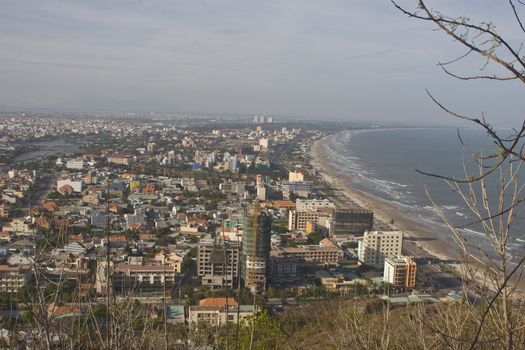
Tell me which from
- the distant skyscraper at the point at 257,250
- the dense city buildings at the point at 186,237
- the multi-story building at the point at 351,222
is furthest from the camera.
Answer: the multi-story building at the point at 351,222

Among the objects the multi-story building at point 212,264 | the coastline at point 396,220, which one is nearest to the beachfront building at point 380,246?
the coastline at point 396,220

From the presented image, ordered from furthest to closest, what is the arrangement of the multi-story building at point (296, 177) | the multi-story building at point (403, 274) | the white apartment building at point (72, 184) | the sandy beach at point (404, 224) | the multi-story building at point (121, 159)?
the multi-story building at point (121, 159)
the multi-story building at point (296, 177)
the white apartment building at point (72, 184)
the sandy beach at point (404, 224)
the multi-story building at point (403, 274)

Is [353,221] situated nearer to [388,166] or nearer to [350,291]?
[350,291]

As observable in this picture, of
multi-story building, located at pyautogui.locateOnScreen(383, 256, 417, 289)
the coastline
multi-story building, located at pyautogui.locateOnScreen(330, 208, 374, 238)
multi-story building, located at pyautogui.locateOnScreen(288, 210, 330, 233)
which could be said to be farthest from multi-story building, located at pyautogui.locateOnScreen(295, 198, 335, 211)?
multi-story building, located at pyautogui.locateOnScreen(383, 256, 417, 289)

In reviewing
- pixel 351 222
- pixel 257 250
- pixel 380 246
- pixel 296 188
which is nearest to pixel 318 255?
pixel 380 246

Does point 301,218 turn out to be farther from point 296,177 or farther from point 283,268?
point 296,177

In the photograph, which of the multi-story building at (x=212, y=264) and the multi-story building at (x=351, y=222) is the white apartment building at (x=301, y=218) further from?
the multi-story building at (x=212, y=264)

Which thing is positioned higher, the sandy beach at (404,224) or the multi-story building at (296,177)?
the multi-story building at (296,177)

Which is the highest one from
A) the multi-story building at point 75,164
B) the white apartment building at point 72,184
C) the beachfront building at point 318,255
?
the multi-story building at point 75,164
